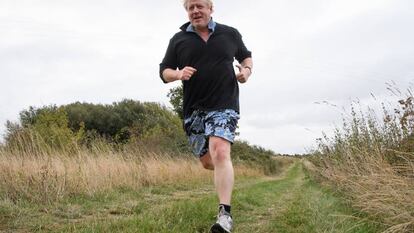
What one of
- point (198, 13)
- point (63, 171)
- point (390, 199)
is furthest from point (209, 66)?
point (63, 171)

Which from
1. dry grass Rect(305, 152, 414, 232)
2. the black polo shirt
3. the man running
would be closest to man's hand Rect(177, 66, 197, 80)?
the man running

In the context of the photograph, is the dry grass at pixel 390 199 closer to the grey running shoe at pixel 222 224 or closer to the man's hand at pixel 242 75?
the grey running shoe at pixel 222 224

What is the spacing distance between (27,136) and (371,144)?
5813 millimetres

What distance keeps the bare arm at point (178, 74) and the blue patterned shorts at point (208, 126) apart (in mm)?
429

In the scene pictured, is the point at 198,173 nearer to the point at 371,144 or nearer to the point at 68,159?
the point at 68,159

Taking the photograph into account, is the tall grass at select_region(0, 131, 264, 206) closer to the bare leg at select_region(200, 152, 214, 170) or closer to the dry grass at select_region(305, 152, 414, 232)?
the bare leg at select_region(200, 152, 214, 170)

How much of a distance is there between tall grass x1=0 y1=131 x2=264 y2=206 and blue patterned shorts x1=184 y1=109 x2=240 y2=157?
8.20ft

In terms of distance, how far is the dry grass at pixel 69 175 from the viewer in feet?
21.6

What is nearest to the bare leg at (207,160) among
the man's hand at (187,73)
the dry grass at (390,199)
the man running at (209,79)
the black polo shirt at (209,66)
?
the man running at (209,79)

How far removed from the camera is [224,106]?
475 cm

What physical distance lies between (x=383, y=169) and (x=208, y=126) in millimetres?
1975

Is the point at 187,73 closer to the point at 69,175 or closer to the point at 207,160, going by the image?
the point at 207,160

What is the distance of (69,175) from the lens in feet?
25.9

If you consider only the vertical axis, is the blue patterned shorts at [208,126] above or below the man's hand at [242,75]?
below
